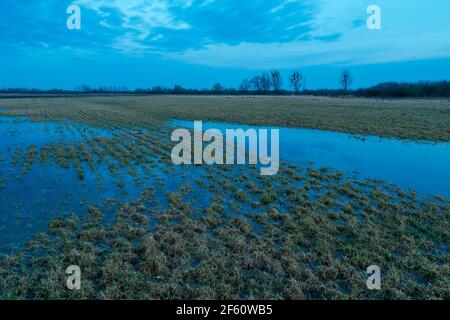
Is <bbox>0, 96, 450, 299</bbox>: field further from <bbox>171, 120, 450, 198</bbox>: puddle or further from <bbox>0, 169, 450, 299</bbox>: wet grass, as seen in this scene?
<bbox>171, 120, 450, 198</bbox>: puddle

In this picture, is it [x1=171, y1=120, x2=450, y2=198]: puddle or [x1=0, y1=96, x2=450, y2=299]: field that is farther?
[x1=171, y1=120, x2=450, y2=198]: puddle

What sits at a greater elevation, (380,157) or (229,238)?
(380,157)

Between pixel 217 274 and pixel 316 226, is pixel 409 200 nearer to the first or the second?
pixel 316 226

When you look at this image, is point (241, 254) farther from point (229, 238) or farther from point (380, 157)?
point (380, 157)

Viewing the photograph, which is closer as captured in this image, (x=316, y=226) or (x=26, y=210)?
(x=316, y=226)

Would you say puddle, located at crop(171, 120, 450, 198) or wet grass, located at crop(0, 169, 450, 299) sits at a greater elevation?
puddle, located at crop(171, 120, 450, 198)

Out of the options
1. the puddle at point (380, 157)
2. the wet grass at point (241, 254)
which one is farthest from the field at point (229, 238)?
the puddle at point (380, 157)

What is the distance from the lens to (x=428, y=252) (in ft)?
18.9

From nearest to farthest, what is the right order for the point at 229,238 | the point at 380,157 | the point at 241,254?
the point at 241,254
the point at 229,238
the point at 380,157

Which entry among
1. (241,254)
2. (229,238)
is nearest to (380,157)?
(229,238)

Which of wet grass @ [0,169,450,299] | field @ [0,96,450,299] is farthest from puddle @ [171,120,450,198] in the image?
wet grass @ [0,169,450,299]
